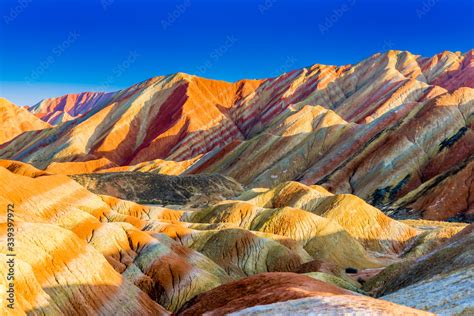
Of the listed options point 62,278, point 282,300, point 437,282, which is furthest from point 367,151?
point 282,300

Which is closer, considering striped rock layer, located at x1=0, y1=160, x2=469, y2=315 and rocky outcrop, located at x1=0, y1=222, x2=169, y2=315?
striped rock layer, located at x1=0, y1=160, x2=469, y2=315

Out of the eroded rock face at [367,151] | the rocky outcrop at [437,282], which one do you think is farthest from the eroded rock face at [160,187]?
the rocky outcrop at [437,282]

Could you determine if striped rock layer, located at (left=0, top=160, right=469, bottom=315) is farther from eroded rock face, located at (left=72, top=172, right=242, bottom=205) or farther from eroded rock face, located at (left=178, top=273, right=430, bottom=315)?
eroded rock face, located at (left=72, top=172, right=242, bottom=205)

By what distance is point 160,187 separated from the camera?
12450 centimetres

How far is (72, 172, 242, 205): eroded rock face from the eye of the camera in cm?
11819

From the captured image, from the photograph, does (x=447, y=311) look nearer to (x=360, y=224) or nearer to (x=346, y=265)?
(x=346, y=265)

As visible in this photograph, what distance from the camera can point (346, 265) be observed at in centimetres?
6494

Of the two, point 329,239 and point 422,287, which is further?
point 329,239

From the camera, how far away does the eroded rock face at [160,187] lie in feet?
388

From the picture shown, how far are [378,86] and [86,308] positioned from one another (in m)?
180

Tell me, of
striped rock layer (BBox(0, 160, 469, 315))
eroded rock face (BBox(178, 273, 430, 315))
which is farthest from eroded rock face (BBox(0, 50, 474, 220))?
eroded rock face (BBox(178, 273, 430, 315))

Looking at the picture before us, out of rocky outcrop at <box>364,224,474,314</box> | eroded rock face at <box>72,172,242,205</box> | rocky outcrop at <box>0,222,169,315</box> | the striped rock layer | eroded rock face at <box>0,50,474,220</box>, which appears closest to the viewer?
rocky outcrop at <box>364,224,474,314</box>

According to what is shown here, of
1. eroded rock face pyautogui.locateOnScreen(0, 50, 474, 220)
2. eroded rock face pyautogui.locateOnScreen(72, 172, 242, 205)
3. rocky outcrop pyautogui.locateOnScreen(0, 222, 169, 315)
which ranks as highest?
eroded rock face pyautogui.locateOnScreen(0, 50, 474, 220)

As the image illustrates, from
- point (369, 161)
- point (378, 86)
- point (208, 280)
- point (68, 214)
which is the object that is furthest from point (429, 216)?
point (378, 86)
